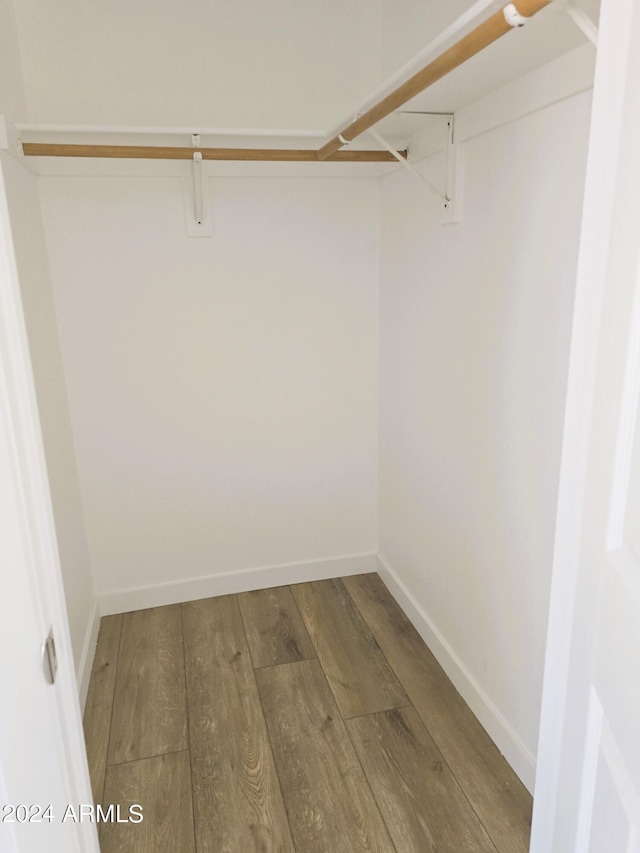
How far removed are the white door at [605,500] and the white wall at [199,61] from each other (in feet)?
5.65

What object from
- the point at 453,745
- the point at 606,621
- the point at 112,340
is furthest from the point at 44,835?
the point at 112,340

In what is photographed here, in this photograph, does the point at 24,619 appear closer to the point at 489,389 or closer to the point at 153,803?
the point at 153,803

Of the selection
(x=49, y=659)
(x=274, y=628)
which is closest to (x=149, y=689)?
(x=274, y=628)

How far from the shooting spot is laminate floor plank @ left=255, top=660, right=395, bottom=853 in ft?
5.16

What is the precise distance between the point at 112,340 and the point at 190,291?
339 mm

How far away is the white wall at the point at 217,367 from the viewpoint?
2.24m

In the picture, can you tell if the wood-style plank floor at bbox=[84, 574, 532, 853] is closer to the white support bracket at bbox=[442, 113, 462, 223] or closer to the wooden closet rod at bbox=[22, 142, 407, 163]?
the white support bracket at bbox=[442, 113, 462, 223]

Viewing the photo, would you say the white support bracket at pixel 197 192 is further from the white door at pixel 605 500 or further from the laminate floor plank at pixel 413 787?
the laminate floor plank at pixel 413 787

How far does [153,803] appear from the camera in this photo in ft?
5.49

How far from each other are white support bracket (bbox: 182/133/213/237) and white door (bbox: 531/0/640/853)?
1640 millimetres

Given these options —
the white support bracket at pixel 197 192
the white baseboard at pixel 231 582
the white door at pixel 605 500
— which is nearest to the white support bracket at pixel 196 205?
the white support bracket at pixel 197 192

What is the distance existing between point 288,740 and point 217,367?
1.34 metres

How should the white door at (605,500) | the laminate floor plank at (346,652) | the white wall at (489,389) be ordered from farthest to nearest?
the laminate floor plank at (346,652) < the white wall at (489,389) < the white door at (605,500)

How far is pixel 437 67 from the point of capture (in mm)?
1188
